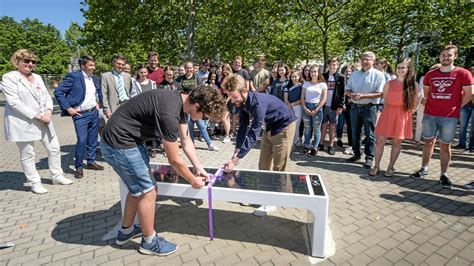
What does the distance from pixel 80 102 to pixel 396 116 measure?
5132mm

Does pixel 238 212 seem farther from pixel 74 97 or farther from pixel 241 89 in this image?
pixel 74 97

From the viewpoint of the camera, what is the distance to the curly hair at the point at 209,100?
2389 mm

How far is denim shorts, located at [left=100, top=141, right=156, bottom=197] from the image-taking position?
2584mm

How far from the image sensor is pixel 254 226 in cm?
335

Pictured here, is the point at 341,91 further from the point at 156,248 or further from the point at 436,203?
the point at 156,248

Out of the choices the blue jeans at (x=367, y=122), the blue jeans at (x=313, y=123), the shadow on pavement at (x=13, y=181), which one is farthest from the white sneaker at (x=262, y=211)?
the shadow on pavement at (x=13, y=181)

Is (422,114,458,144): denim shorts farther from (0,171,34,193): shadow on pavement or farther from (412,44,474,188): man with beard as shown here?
(0,171,34,193): shadow on pavement

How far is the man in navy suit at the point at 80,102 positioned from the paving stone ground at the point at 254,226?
61cm

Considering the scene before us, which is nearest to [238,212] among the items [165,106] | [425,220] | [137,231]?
[137,231]

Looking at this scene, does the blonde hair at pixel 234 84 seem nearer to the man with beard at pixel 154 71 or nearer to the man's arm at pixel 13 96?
the man's arm at pixel 13 96

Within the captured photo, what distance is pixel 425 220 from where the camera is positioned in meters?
3.47

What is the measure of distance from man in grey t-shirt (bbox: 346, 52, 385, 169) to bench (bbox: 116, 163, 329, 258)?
2721 millimetres

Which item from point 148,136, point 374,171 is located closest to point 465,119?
point 374,171

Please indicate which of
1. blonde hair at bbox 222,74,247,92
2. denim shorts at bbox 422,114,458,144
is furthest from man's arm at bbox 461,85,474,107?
blonde hair at bbox 222,74,247,92
